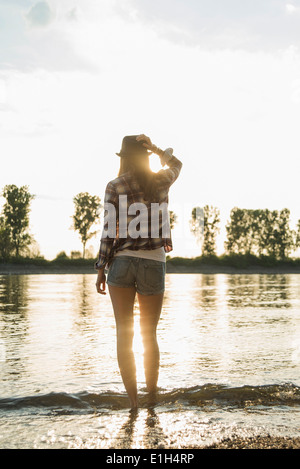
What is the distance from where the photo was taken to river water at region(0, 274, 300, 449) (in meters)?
3.10

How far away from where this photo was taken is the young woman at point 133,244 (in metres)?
3.61

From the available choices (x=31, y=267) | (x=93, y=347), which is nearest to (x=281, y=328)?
(x=93, y=347)

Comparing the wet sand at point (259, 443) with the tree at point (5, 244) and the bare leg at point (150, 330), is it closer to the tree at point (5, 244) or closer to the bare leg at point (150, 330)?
the bare leg at point (150, 330)

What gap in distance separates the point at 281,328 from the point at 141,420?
5.14 meters

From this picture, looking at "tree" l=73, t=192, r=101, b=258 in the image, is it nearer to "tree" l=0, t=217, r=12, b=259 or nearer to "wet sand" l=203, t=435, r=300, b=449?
"tree" l=0, t=217, r=12, b=259

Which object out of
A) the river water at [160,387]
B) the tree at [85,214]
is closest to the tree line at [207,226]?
the tree at [85,214]

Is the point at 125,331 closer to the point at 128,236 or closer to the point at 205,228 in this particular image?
the point at 128,236

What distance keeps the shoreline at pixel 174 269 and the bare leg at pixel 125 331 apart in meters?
53.8

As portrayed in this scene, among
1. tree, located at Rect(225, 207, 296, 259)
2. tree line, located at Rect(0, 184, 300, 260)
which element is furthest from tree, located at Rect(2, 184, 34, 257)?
tree, located at Rect(225, 207, 296, 259)

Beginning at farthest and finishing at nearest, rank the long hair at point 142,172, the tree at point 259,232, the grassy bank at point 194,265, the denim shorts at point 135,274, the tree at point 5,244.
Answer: the tree at point 259,232, the tree at point 5,244, the grassy bank at point 194,265, the long hair at point 142,172, the denim shorts at point 135,274

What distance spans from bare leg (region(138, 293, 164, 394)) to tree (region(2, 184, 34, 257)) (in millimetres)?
64433

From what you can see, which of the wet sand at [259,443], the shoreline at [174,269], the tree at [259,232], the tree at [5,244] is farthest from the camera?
the tree at [259,232]

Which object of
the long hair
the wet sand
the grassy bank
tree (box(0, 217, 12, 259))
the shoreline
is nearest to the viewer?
the wet sand

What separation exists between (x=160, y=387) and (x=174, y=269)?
6466cm
